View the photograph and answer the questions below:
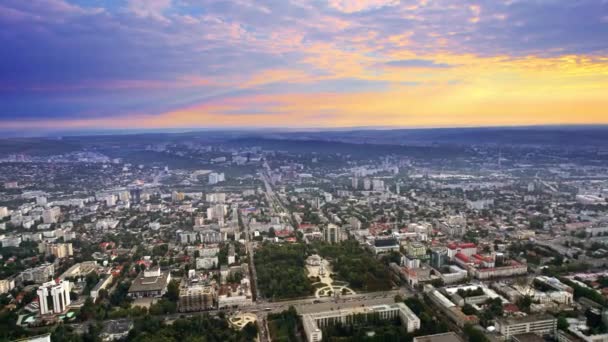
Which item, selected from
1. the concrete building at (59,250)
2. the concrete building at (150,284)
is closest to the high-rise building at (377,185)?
the concrete building at (150,284)

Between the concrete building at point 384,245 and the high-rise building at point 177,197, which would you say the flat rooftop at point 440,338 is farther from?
the high-rise building at point 177,197

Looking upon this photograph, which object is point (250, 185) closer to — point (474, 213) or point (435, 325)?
point (474, 213)

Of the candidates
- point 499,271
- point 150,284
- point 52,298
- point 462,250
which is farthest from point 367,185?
point 52,298

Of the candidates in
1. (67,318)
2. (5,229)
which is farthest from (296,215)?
(5,229)

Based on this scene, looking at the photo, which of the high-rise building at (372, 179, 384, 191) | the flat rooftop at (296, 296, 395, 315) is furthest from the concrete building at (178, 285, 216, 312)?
the high-rise building at (372, 179, 384, 191)

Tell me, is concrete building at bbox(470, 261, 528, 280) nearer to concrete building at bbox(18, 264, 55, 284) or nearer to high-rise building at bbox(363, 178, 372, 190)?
concrete building at bbox(18, 264, 55, 284)

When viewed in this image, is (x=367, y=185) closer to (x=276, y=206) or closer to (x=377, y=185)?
(x=377, y=185)

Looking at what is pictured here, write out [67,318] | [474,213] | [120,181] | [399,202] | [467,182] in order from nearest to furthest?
[67,318] < [474,213] < [399,202] < [467,182] < [120,181]

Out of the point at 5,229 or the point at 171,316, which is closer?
the point at 171,316
